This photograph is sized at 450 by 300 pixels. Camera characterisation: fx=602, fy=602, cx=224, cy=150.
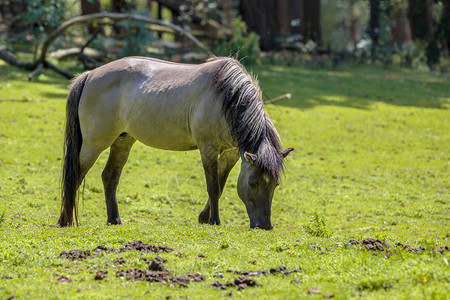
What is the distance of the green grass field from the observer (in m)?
5.49

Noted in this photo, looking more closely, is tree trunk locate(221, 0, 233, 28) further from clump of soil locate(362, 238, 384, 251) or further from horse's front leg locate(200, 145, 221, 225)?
clump of soil locate(362, 238, 384, 251)

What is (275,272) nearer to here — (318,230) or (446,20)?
Result: (318,230)

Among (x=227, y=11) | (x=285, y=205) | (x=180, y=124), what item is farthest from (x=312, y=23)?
(x=180, y=124)

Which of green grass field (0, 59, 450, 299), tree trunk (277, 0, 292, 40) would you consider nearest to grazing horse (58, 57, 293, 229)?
green grass field (0, 59, 450, 299)

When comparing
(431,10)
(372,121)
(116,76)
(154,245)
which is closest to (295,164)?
(372,121)

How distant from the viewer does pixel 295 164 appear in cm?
1382

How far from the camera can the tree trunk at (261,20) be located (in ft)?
91.1

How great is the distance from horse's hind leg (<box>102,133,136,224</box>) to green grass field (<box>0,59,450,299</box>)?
0.88 feet

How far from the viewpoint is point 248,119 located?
780 cm

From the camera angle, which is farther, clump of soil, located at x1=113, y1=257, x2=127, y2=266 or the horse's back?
the horse's back

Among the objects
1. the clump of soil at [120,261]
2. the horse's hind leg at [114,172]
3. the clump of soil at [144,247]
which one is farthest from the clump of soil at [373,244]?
the horse's hind leg at [114,172]

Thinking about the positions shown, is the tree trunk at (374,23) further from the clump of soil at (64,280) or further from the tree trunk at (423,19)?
the clump of soil at (64,280)

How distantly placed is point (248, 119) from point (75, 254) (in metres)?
2.82

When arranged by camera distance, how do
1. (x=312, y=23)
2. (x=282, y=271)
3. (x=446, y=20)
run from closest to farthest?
(x=282, y=271), (x=446, y=20), (x=312, y=23)
